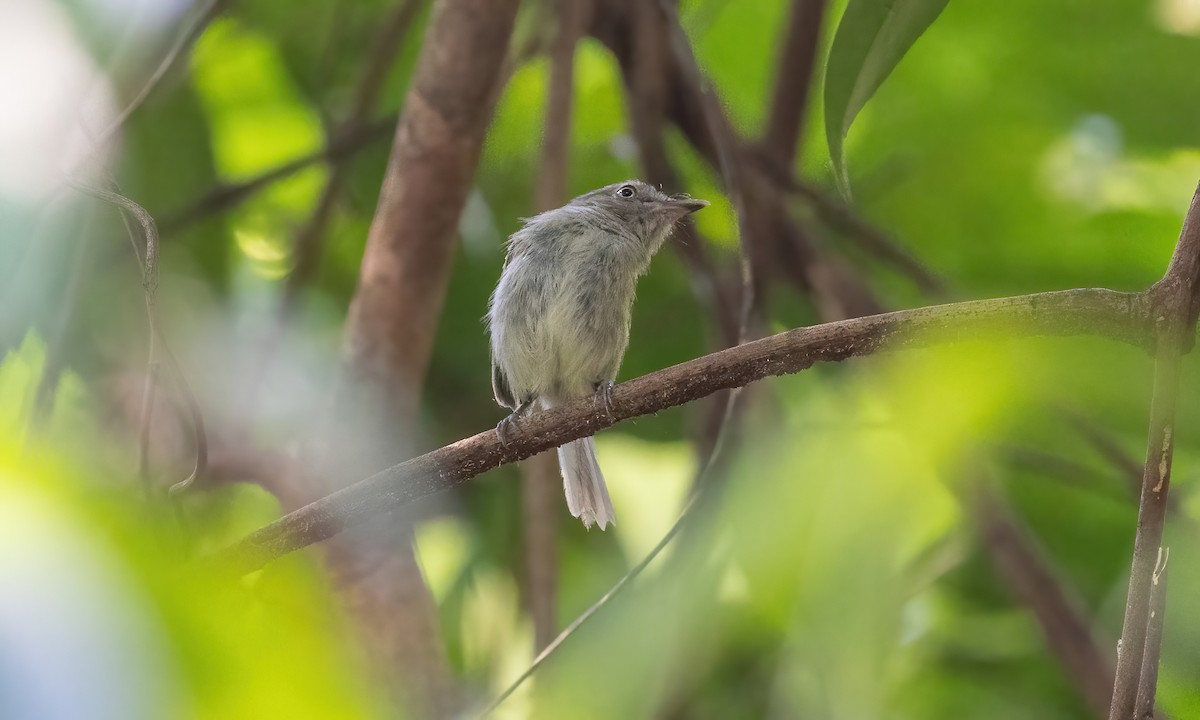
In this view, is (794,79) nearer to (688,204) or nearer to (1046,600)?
(688,204)

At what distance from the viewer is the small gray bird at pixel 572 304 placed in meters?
3.28

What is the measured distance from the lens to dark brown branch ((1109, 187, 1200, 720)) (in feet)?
4.02

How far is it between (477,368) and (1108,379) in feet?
7.66

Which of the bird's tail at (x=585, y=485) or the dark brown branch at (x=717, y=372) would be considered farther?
the bird's tail at (x=585, y=485)

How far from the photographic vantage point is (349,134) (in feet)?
11.8

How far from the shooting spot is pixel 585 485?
3.12 m

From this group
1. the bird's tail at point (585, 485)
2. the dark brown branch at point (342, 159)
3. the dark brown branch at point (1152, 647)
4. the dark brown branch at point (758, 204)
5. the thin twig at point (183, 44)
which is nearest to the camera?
the dark brown branch at point (1152, 647)

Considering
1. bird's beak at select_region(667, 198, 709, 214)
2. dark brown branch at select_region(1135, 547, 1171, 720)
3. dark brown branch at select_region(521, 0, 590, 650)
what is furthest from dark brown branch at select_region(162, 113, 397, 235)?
dark brown branch at select_region(1135, 547, 1171, 720)

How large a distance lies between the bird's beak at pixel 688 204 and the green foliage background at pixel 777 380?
81 millimetres

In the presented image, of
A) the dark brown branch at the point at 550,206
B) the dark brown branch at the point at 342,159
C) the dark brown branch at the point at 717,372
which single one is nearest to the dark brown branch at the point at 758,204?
the dark brown branch at the point at 550,206

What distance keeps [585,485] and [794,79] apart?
1418mm

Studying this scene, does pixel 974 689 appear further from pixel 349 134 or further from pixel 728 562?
pixel 349 134

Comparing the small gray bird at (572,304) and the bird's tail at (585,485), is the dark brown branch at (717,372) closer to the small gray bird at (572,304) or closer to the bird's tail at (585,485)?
the bird's tail at (585,485)

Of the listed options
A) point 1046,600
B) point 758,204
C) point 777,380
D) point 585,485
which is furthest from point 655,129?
point 1046,600
